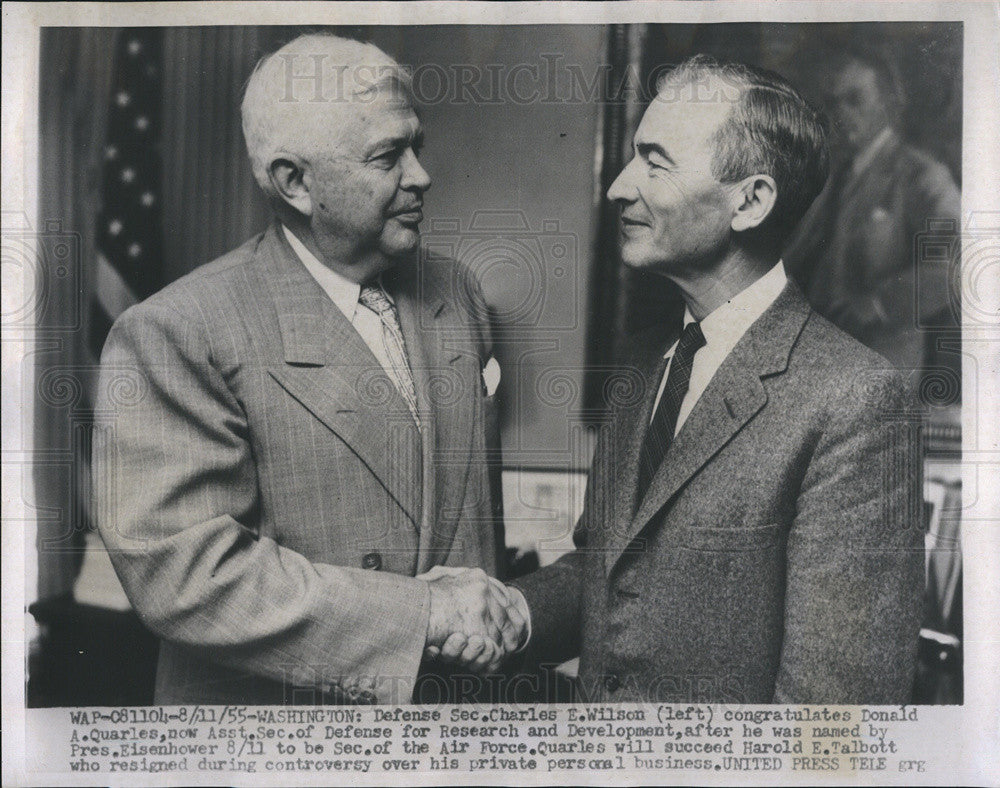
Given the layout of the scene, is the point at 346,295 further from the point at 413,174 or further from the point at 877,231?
the point at 877,231

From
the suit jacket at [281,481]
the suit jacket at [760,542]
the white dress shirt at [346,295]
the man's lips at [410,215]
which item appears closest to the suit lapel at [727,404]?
the suit jacket at [760,542]

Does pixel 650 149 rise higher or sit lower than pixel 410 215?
higher

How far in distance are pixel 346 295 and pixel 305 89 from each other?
53 centimetres

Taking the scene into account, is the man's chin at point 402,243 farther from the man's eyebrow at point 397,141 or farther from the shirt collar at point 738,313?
the shirt collar at point 738,313

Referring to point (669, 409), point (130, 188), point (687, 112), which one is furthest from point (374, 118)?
point (669, 409)

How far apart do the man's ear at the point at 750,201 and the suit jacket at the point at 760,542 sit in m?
0.20

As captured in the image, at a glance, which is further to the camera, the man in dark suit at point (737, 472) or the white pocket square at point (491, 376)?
the white pocket square at point (491, 376)

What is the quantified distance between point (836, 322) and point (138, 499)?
1776 mm

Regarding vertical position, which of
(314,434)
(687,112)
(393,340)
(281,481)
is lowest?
(281,481)

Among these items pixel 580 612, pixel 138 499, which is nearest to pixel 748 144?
pixel 580 612

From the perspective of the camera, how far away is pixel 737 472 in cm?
222

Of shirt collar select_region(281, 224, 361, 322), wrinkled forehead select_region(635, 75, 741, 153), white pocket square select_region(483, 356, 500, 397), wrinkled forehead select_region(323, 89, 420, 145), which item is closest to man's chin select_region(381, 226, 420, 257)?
shirt collar select_region(281, 224, 361, 322)

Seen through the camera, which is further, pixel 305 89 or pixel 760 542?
pixel 305 89

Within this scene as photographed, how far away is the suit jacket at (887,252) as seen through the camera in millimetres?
2338
